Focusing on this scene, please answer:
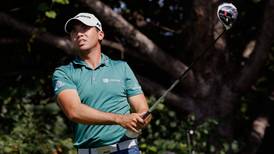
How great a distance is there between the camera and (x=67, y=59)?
310 inches

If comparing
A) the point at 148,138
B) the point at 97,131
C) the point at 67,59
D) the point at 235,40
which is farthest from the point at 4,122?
the point at 97,131

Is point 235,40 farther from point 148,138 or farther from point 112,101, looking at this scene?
point 112,101

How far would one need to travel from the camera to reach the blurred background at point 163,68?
710 centimetres

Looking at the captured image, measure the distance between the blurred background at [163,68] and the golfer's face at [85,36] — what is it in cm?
256

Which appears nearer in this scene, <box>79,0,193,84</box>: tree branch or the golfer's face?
the golfer's face

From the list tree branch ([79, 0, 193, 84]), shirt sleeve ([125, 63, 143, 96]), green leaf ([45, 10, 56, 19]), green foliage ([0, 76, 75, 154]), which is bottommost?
shirt sleeve ([125, 63, 143, 96])

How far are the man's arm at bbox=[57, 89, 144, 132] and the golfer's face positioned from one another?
0.93 feet

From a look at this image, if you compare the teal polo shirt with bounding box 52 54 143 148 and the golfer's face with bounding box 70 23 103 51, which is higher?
the golfer's face with bounding box 70 23 103 51

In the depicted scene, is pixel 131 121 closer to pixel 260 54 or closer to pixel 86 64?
pixel 86 64

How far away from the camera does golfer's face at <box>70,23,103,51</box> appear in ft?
13.9

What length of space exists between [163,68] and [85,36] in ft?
11.0

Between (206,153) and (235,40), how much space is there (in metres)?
1.77

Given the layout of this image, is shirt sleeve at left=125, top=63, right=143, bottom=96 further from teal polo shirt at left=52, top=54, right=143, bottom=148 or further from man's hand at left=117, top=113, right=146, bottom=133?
man's hand at left=117, top=113, right=146, bottom=133

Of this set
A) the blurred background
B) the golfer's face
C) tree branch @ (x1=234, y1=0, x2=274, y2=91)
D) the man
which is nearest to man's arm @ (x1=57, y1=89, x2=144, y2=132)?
the man
